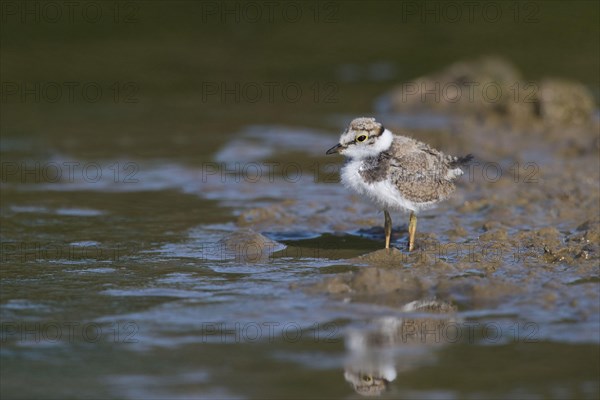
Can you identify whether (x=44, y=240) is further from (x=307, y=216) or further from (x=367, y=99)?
(x=367, y=99)

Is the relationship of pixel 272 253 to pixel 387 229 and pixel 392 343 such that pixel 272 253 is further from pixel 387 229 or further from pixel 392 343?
pixel 392 343

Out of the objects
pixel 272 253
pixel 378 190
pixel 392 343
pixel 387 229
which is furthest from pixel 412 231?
pixel 392 343

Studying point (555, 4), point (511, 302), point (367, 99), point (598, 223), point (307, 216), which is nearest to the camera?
point (511, 302)

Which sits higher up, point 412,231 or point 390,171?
point 390,171

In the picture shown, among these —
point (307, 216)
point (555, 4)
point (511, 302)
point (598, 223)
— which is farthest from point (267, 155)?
point (555, 4)

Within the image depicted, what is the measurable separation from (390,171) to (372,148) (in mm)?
260

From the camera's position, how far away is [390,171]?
22.9 feet

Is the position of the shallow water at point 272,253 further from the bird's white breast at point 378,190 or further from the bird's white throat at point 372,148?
the bird's white throat at point 372,148

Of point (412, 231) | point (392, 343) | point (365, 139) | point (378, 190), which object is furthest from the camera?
point (412, 231)

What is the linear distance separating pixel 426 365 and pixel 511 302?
4.01 feet

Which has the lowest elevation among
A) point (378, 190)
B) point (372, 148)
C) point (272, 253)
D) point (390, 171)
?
point (272, 253)

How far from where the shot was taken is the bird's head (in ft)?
23.3

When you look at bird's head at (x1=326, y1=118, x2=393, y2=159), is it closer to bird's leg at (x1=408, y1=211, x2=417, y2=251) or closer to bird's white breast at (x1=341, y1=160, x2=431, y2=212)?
bird's white breast at (x1=341, y1=160, x2=431, y2=212)

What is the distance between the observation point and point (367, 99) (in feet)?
47.3
